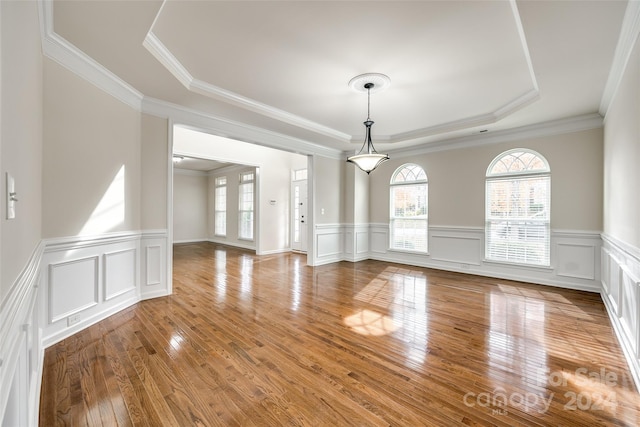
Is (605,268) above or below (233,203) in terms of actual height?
below

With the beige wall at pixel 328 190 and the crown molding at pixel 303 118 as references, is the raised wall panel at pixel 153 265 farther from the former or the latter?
the beige wall at pixel 328 190

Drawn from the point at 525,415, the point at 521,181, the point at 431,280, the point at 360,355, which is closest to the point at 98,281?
the point at 360,355

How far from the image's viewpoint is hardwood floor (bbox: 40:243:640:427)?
1.80m

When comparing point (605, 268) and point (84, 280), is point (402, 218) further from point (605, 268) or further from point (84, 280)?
point (84, 280)

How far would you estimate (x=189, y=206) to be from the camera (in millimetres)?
10977

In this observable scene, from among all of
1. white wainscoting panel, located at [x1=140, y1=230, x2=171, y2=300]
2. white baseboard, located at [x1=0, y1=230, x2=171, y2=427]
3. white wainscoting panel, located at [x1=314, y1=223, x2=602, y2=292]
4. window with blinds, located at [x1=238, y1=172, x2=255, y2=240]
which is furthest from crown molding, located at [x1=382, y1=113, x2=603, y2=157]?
white baseboard, located at [x1=0, y1=230, x2=171, y2=427]

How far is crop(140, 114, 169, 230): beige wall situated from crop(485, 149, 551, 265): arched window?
18.2 feet

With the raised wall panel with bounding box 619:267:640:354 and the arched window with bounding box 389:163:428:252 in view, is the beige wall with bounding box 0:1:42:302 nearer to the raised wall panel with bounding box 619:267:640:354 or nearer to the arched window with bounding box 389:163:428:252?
the raised wall panel with bounding box 619:267:640:354

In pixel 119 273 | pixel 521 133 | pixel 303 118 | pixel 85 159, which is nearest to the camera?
pixel 85 159

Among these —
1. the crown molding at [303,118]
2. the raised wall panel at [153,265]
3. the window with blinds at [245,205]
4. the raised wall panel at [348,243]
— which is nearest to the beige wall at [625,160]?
the crown molding at [303,118]

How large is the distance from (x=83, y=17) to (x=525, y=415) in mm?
4235

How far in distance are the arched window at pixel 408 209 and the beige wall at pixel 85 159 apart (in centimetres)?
525

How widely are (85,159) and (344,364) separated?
3.26 meters

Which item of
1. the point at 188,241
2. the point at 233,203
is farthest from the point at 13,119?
the point at 188,241
